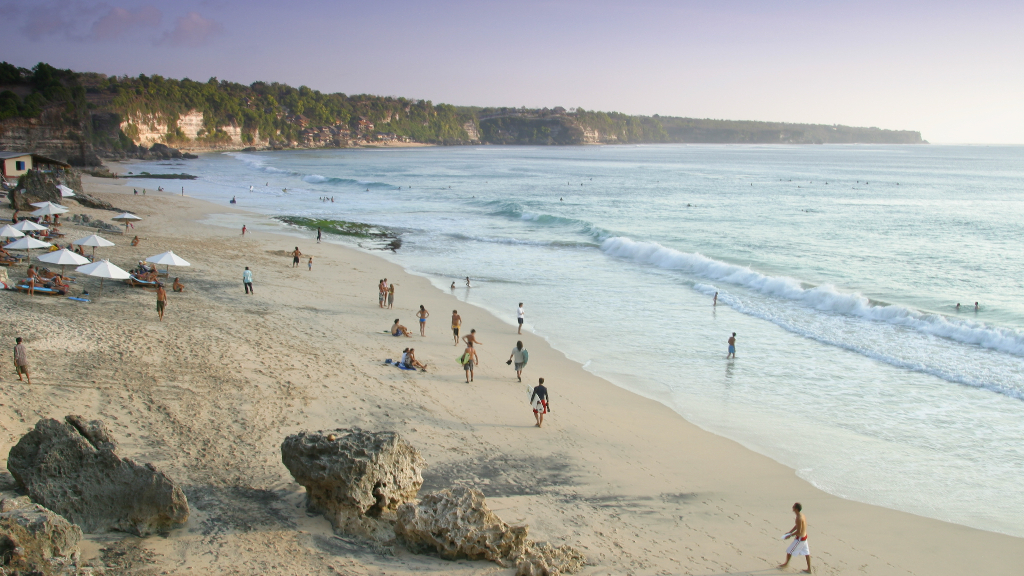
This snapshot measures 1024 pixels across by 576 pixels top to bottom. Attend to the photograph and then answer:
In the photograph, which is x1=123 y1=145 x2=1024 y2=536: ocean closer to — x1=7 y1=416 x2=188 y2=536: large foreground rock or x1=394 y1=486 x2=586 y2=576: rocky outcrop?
x1=394 y1=486 x2=586 y2=576: rocky outcrop

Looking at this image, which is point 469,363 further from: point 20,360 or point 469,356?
point 20,360

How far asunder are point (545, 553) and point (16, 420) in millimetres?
7503

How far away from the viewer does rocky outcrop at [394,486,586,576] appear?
6.58 m

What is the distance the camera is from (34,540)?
5102mm

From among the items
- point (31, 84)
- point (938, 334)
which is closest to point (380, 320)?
point (938, 334)

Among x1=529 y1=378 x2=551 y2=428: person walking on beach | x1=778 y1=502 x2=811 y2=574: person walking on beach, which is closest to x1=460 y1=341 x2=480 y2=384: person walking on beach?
x1=529 y1=378 x2=551 y2=428: person walking on beach

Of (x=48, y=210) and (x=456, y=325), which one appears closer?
(x=456, y=325)

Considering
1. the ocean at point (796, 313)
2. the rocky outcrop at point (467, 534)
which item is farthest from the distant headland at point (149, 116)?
the rocky outcrop at point (467, 534)

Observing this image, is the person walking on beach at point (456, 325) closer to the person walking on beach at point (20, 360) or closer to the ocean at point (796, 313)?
the ocean at point (796, 313)

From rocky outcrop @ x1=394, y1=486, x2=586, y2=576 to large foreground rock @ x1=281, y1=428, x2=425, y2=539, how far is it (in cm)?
48

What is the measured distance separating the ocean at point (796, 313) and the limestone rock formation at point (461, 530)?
5699 millimetres

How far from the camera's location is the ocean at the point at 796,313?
11.1 m

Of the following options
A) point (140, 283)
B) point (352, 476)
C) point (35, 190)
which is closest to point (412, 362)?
point (352, 476)

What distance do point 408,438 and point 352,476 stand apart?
2.97 m
